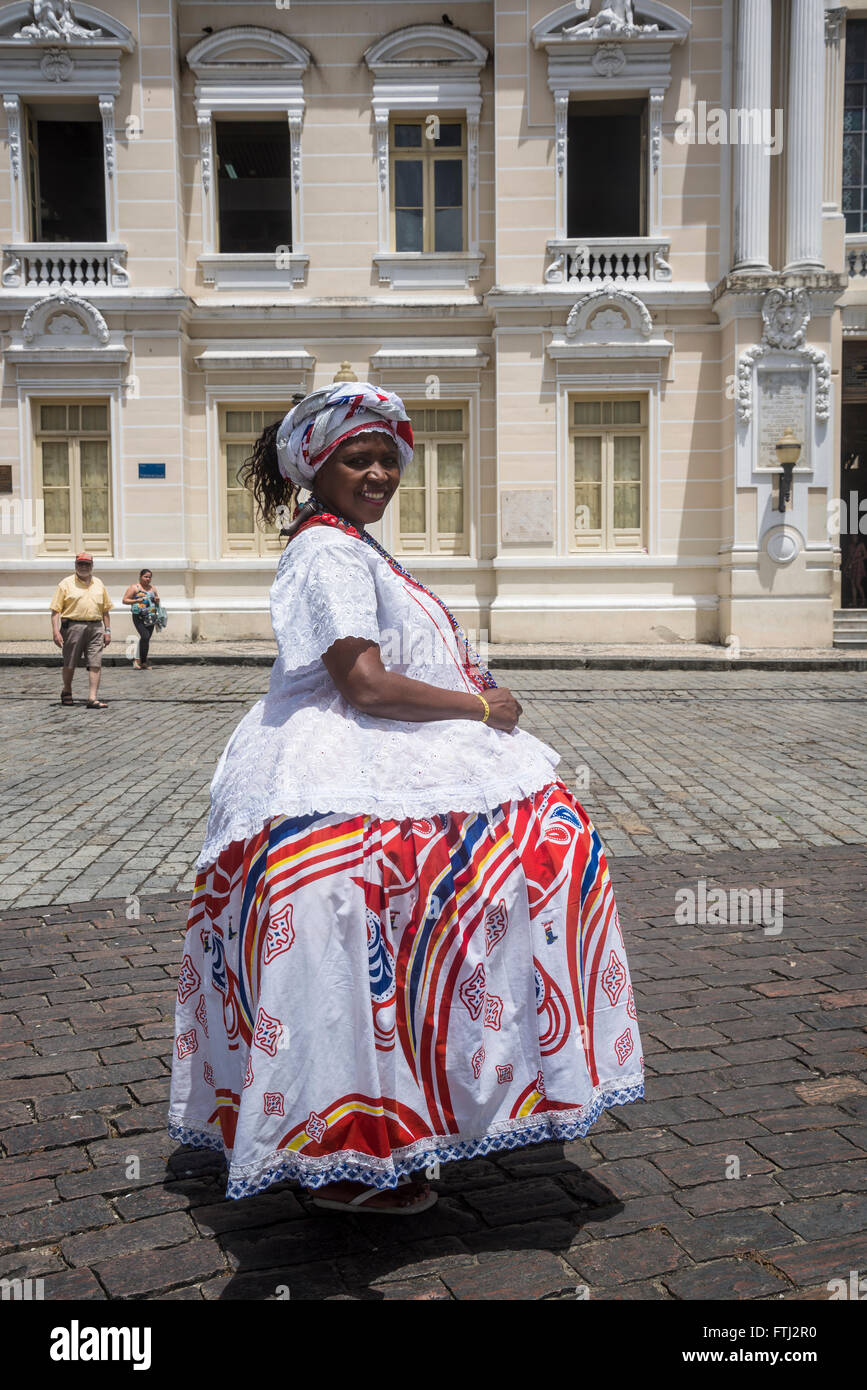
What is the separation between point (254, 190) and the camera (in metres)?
18.8

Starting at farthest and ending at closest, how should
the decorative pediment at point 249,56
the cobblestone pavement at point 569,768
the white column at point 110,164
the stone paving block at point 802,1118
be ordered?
1. the decorative pediment at point 249,56
2. the white column at point 110,164
3. the cobblestone pavement at point 569,768
4. the stone paving block at point 802,1118

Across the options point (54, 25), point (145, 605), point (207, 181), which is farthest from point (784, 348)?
point (54, 25)

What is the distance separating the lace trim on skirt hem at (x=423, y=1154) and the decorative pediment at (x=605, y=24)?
60.4 feet

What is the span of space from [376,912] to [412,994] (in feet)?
0.62

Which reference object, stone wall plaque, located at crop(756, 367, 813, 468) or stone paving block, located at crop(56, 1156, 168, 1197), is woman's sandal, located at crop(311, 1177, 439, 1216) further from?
stone wall plaque, located at crop(756, 367, 813, 468)

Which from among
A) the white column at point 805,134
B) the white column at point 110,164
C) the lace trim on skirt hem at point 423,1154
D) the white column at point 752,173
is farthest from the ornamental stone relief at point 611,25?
the lace trim on skirt hem at point 423,1154

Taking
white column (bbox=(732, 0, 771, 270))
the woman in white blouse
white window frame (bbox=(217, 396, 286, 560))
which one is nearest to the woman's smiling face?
the woman in white blouse

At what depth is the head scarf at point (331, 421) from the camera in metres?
2.62

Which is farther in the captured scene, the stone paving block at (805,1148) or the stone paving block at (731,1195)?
the stone paving block at (805,1148)

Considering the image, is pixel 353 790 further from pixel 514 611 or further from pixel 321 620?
pixel 514 611

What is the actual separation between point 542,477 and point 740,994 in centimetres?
1500

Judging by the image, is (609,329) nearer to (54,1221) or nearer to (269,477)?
(269,477)

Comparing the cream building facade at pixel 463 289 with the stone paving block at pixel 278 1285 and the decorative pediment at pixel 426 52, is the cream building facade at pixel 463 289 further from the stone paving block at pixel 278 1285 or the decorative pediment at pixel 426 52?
the stone paving block at pixel 278 1285

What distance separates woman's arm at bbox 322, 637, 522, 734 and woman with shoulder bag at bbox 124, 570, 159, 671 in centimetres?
1323
